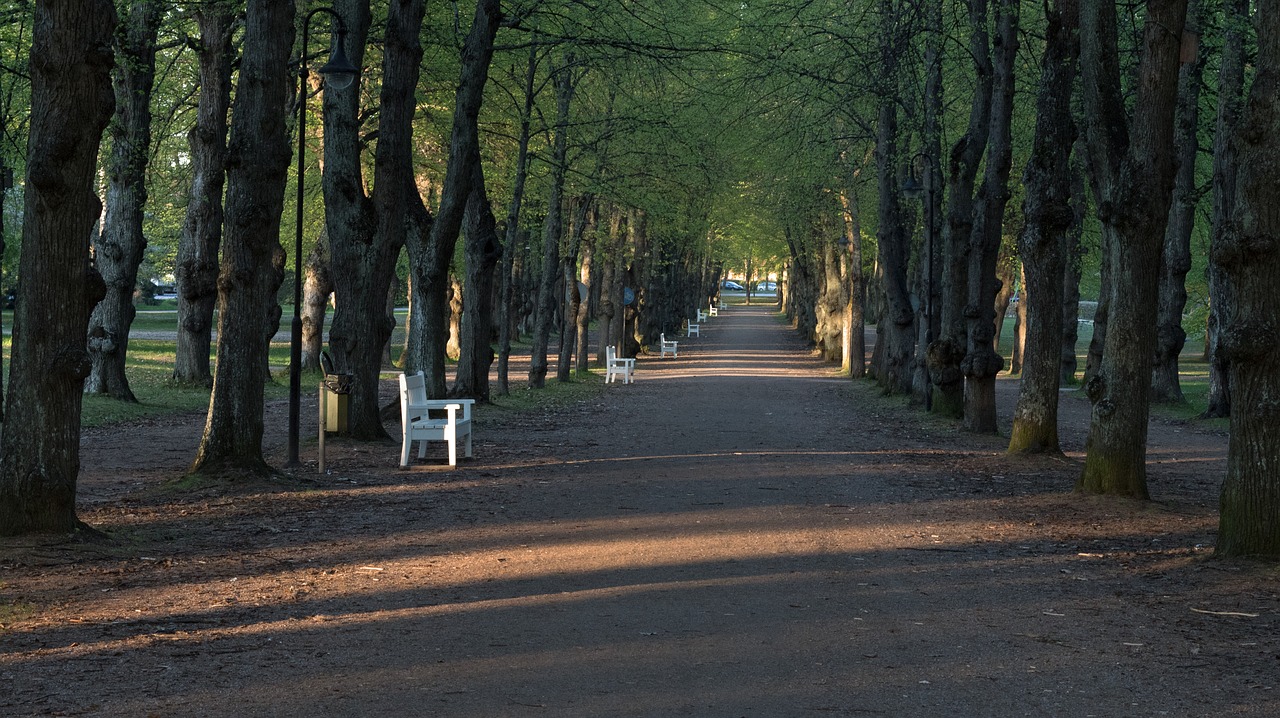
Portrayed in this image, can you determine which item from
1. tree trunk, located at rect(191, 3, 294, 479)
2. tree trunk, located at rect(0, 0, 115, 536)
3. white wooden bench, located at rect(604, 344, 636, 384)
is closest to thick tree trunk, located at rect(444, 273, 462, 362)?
white wooden bench, located at rect(604, 344, 636, 384)

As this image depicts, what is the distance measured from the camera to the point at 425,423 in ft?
53.0

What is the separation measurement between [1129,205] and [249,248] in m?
8.21

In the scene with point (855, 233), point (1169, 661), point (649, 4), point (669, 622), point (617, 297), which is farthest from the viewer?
point (617, 297)

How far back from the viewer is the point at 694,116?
34188 mm

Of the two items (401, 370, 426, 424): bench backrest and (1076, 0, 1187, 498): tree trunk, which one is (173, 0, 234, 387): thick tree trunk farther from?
(1076, 0, 1187, 498): tree trunk

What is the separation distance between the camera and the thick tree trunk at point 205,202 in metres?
23.3

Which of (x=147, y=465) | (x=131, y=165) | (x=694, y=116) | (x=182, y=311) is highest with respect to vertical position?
(x=694, y=116)

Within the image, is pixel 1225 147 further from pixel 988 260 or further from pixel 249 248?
pixel 249 248

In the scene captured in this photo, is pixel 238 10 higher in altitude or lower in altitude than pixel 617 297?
higher

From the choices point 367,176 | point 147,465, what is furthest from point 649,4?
point 147,465

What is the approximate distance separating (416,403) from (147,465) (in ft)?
10.0

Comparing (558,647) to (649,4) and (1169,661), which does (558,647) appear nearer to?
(1169,661)

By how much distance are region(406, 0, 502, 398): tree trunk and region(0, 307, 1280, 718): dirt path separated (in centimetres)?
580

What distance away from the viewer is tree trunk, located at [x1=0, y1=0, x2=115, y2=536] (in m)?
9.67
